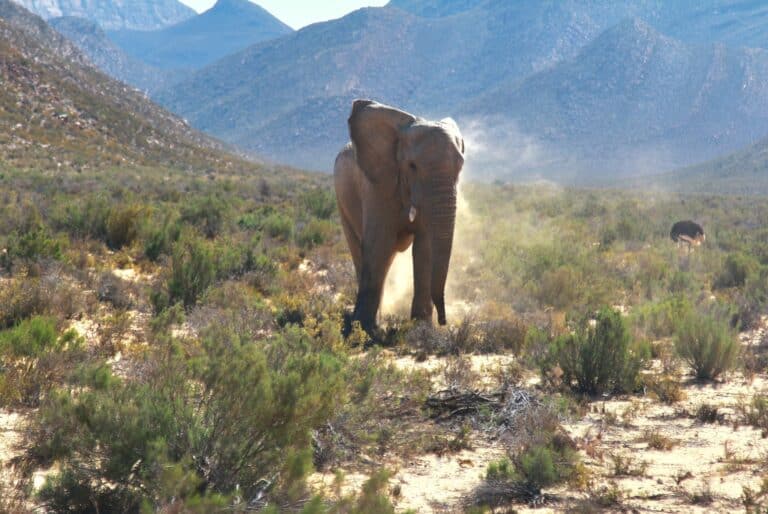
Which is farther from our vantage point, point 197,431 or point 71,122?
point 71,122

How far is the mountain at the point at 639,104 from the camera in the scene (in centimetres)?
12131

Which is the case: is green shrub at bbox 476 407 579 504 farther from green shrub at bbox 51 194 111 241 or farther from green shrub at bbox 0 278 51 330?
green shrub at bbox 51 194 111 241

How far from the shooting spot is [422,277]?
924 cm

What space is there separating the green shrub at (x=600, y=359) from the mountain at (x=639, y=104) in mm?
111517

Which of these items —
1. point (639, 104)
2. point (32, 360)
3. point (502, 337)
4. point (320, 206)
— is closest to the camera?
point (32, 360)

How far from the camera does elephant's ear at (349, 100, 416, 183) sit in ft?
30.0

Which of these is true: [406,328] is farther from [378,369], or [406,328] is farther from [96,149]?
[96,149]

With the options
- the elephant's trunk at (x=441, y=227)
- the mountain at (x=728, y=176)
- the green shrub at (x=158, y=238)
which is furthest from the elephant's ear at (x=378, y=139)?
the mountain at (x=728, y=176)

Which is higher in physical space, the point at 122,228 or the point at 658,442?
the point at 122,228

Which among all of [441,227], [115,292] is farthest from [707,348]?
[115,292]

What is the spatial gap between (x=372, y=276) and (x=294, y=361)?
176 inches

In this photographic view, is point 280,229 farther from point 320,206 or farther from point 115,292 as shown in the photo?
point 115,292

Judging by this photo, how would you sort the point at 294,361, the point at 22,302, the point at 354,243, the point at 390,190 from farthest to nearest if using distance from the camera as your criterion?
the point at 354,243
the point at 390,190
the point at 22,302
the point at 294,361

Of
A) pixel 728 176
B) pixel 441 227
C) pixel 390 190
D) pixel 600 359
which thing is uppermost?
pixel 728 176
